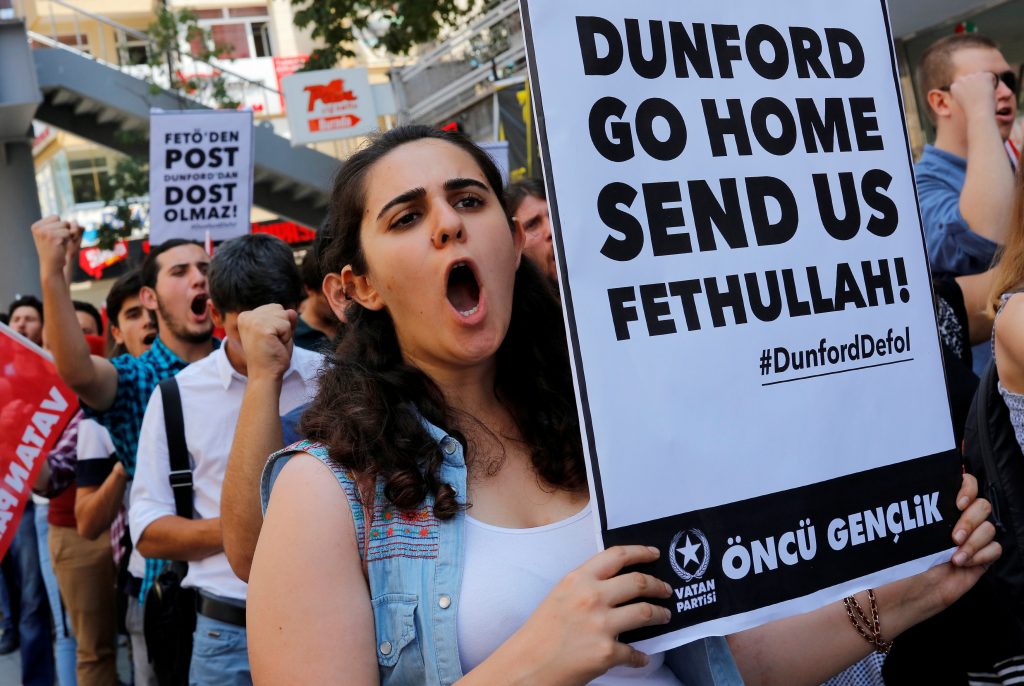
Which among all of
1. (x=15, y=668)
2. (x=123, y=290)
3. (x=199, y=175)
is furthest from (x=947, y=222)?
(x=15, y=668)

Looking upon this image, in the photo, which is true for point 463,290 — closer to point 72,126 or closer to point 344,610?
point 344,610

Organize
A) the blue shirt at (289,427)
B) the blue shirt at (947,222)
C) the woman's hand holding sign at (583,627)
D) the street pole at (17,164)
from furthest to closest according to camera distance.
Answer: the street pole at (17,164), the blue shirt at (947,222), the blue shirt at (289,427), the woman's hand holding sign at (583,627)

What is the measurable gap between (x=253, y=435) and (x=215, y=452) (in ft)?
2.80

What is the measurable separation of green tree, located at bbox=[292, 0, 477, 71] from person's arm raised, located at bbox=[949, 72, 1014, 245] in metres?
12.8

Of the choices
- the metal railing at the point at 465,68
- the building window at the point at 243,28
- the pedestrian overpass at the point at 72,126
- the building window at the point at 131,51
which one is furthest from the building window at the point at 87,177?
the metal railing at the point at 465,68

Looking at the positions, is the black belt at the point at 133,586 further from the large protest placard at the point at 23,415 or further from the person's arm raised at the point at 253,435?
the person's arm raised at the point at 253,435

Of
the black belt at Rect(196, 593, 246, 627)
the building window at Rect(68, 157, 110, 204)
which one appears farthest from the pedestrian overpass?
the building window at Rect(68, 157, 110, 204)

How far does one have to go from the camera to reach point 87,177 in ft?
108

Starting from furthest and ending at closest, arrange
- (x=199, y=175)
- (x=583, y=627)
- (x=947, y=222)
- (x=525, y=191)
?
(x=199, y=175), (x=525, y=191), (x=947, y=222), (x=583, y=627)

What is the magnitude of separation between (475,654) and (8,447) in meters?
2.49

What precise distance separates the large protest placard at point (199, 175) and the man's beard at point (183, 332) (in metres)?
2.42

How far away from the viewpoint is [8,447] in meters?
3.61

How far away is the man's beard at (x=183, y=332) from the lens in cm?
442

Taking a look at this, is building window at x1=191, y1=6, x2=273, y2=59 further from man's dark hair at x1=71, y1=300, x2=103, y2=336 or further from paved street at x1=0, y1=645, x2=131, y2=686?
paved street at x1=0, y1=645, x2=131, y2=686
